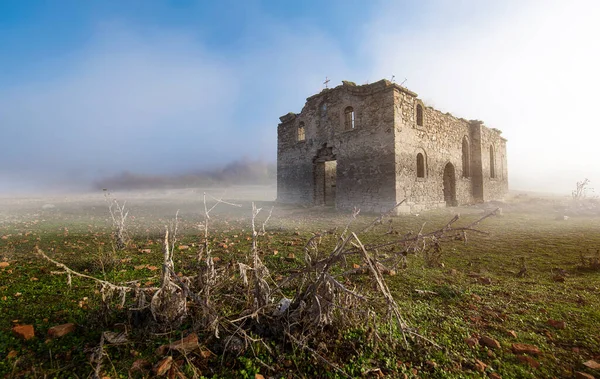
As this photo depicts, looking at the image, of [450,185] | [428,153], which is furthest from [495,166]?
[428,153]

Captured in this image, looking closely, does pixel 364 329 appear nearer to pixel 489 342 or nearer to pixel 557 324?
pixel 489 342

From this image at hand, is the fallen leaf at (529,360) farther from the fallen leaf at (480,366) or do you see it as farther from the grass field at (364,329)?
the fallen leaf at (480,366)

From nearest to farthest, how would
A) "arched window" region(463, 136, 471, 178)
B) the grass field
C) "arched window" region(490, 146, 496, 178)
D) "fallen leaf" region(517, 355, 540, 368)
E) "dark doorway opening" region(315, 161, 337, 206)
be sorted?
1. the grass field
2. "fallen leaf" region(517, 355, 540, 368)
3. "dark doorway opening" region(315, 161, 337, 206)
4. "arched window" region(463, 136, 471, 178)
5. "arched window" region(490, 146, 496, 178)

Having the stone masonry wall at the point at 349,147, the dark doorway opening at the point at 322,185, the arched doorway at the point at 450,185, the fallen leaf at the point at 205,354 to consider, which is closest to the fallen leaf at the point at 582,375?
the fallen leaf at the point at 205,354

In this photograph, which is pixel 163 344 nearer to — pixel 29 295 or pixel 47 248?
pixel 29 295

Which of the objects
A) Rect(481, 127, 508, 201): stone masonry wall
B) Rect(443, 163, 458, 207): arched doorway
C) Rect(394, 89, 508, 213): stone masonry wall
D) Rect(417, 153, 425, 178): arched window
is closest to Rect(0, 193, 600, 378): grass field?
Rect(394, 89, 508, 213): stone masonry wall

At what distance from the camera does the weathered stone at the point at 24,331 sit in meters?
1.96

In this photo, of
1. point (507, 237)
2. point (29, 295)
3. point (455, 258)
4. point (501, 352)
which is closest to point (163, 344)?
point (29, 295)

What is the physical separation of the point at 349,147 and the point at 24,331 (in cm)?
1206

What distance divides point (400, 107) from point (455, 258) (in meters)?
8.63

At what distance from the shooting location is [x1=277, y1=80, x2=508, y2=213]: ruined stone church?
454 inches

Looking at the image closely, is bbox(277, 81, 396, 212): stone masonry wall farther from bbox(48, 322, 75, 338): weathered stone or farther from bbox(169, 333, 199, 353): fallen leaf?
bbox(48, 322, 75, 338): weathered stone

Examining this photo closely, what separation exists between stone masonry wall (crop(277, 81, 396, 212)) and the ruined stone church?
1.7 inches

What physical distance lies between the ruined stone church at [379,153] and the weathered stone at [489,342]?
362 inches
